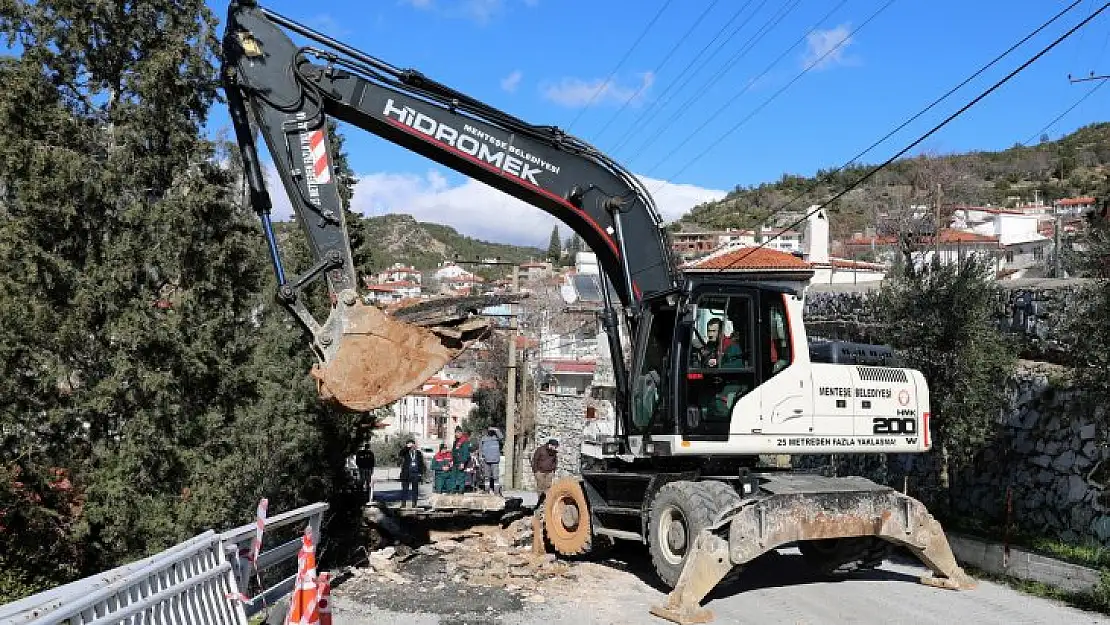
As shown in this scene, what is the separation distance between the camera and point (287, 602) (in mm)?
9094

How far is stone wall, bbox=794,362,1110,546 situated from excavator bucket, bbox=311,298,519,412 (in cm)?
542

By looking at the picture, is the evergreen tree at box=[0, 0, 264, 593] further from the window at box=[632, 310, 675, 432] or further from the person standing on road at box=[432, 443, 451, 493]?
the person standing on road at box=[432, 443, 451, 493]

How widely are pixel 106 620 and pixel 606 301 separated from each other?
7.48m

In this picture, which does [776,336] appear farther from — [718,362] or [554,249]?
[554,249]

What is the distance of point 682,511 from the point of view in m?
10.2

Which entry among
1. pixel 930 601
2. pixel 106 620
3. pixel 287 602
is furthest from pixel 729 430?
pixel 106 620

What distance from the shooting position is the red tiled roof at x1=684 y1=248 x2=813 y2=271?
36.7 m

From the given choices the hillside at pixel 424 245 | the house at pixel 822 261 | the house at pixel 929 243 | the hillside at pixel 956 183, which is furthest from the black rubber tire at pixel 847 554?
the hillside at pixel 424 245

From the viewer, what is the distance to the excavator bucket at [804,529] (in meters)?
9.41

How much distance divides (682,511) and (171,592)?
5377mm

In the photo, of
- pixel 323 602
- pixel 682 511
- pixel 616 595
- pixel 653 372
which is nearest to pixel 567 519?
pixel 616 595

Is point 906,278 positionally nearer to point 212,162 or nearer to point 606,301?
point 606,301

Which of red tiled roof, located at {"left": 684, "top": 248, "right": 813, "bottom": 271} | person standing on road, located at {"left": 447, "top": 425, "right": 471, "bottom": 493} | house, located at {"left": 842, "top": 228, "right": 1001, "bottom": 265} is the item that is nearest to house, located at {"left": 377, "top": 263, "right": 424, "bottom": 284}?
house, located at {"left": 842, "top": 228, "right": 1001, "bottom": 265}

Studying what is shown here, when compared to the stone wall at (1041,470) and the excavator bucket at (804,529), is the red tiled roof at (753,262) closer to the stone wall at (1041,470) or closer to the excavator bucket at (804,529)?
the stone wall at (1041,470)
